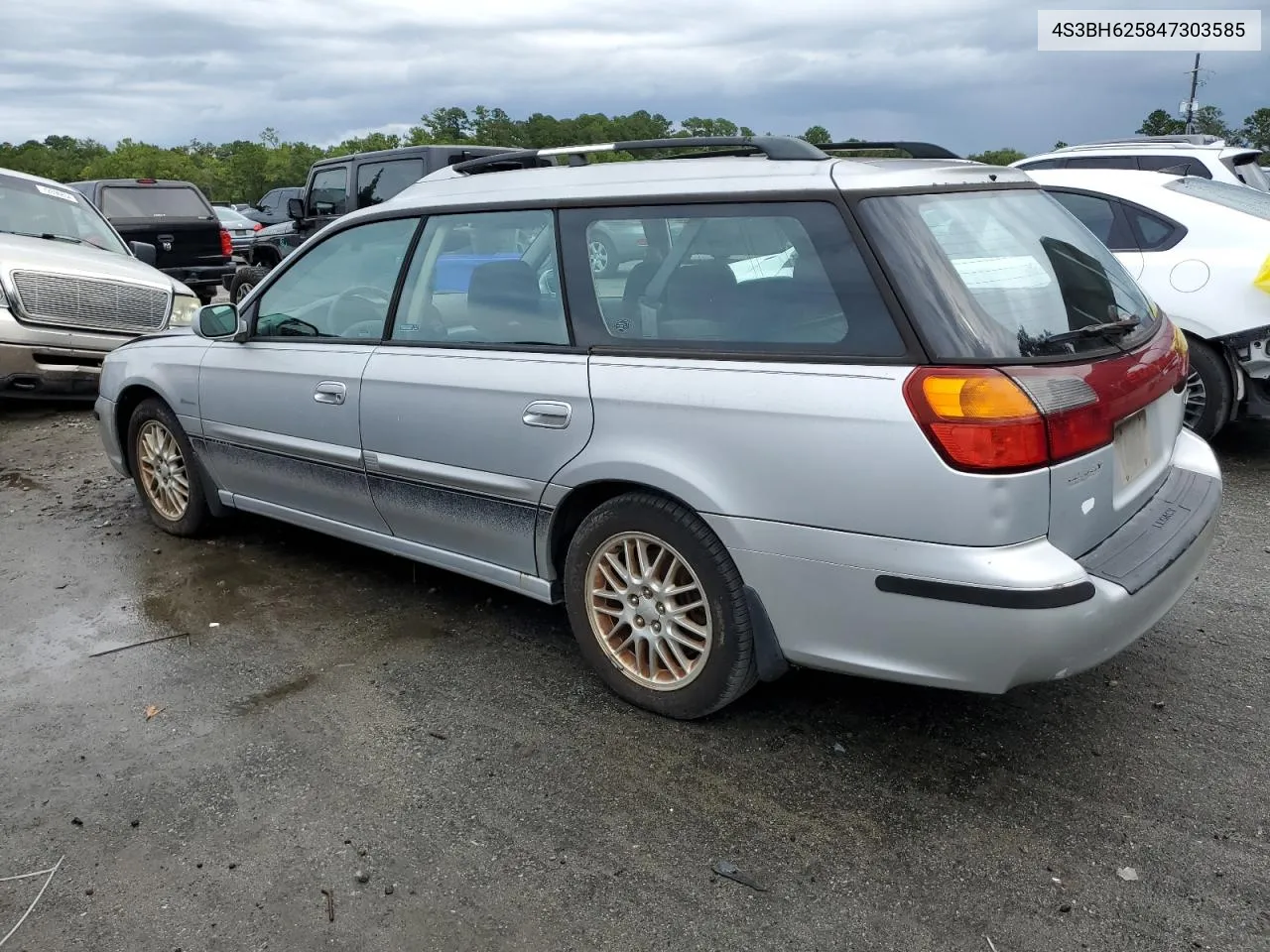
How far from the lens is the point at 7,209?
30.4ft

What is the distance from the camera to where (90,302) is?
8.48m

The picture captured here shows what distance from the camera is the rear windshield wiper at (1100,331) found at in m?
2.90

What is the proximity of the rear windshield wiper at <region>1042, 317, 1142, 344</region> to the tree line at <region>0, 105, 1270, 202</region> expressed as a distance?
98.5 ft

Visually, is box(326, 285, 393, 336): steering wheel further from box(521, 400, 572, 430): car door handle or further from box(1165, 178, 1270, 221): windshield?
box(1165, 178, 1270, 221): windshield

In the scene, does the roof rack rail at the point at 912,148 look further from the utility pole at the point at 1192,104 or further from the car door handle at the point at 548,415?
the utility pole at the point at 1192,104

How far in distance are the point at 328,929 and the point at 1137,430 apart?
2616mm

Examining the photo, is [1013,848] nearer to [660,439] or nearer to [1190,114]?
[660,439]

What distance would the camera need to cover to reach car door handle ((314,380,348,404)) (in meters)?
4.14

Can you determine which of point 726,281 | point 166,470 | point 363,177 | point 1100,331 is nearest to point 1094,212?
point 1100,331

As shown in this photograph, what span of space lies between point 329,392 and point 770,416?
6.77ft

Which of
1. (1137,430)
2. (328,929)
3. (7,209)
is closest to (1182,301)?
(1137,430)

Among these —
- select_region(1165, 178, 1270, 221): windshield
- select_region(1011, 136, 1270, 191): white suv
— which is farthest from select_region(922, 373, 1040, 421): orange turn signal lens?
select_region(1011, 136, 1270, 191): white suv

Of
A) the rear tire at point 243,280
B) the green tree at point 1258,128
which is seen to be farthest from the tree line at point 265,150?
the rear tire at point 243,280

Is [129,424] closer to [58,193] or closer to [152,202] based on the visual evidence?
[58,193]
